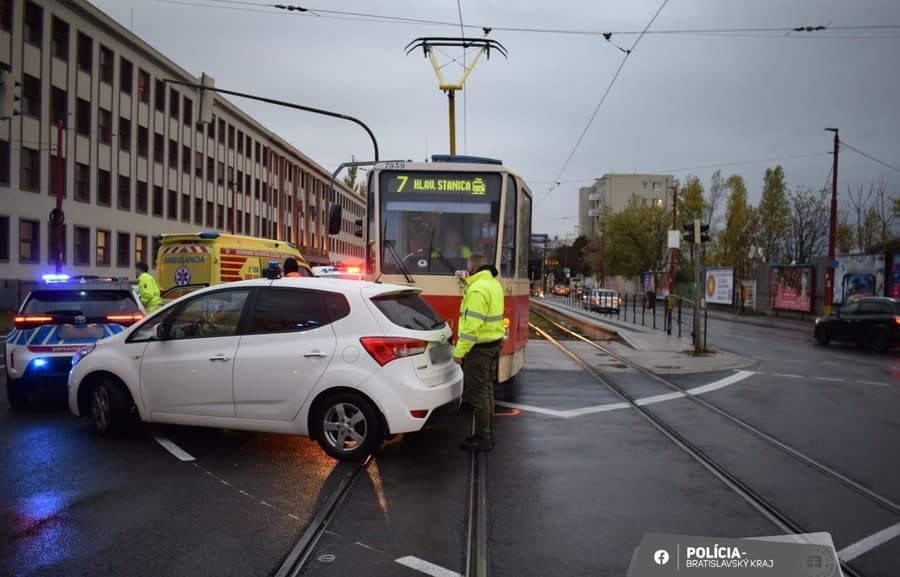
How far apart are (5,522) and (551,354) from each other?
13.4 metres

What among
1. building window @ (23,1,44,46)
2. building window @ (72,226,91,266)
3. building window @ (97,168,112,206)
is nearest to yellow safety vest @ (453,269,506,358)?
building window @ (23,1,44,46)

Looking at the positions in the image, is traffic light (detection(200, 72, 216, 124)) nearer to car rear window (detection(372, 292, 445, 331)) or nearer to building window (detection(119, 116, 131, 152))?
car rear window (detection(372, 292, 445, 331))

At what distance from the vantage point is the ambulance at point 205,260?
647 inches

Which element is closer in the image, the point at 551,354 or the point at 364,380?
the point at 364,380

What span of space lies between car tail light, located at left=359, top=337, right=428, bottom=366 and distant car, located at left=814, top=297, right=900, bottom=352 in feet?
61.2

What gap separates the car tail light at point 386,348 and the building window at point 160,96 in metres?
40.4

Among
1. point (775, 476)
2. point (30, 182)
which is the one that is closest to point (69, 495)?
point (775, 476)

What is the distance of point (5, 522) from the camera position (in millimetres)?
4770

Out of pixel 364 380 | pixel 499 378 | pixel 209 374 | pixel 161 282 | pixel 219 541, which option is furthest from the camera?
pixel 161 282

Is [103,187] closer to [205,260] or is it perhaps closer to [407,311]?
[205,260]

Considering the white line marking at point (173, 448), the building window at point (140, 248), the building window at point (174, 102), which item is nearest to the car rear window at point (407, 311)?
the white line marking at point (173, 448)

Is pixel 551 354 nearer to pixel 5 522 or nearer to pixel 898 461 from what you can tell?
pixel 898 461

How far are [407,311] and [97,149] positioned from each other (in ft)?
112

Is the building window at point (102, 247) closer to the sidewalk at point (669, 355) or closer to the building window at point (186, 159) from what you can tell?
the building window at point (186, 159)
